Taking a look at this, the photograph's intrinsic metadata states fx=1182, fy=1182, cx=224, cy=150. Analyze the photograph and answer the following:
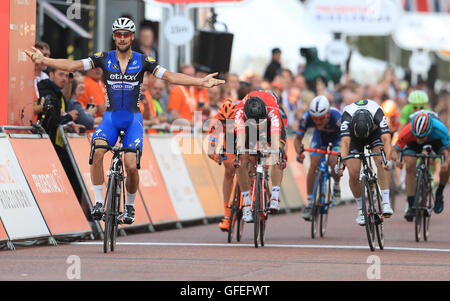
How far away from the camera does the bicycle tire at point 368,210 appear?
13.6m

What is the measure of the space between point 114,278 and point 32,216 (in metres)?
3.74

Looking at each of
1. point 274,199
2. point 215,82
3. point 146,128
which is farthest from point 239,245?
point 146,128

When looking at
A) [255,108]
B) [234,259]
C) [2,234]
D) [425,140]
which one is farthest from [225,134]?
[2,234]

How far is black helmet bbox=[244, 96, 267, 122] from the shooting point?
566 inches

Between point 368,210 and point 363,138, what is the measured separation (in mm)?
967

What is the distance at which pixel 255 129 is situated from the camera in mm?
14648

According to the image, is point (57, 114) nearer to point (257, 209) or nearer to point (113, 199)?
point (113, 199)

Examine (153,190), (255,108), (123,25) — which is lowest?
(153,190)

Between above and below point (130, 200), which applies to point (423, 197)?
below

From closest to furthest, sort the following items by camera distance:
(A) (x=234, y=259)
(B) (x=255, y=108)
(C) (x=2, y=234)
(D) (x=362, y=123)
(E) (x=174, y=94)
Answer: (A) (x=234, y=259)
(C) (x=2, y=234)
(D) (x=362, y=123)
(B) (x=255, y=108)
(E) (x=174, y=94)

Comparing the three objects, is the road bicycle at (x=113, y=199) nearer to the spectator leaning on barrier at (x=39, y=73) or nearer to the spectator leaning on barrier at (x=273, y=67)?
the spectator leaning on barrier at (x=39, y=73)
